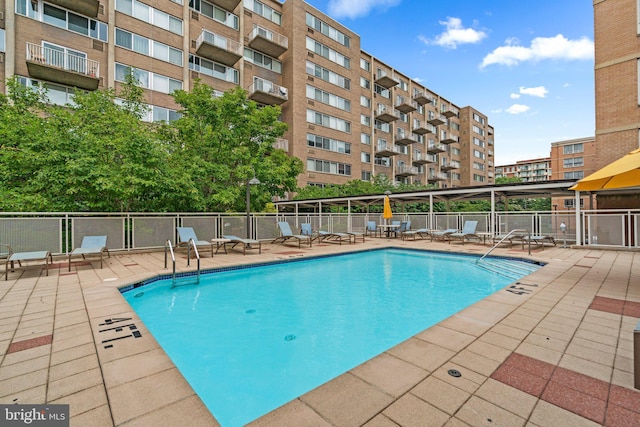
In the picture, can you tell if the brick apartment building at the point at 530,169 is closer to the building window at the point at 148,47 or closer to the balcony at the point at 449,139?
the balcony at the point at 449,139

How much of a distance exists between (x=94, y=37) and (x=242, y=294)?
824 inches

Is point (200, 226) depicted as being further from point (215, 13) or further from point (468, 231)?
point (215, 13)

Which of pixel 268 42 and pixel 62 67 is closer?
pixel 62 67

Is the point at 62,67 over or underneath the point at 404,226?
over

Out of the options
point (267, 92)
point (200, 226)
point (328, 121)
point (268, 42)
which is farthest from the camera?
point (328, 121)

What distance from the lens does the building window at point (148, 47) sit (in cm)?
1864

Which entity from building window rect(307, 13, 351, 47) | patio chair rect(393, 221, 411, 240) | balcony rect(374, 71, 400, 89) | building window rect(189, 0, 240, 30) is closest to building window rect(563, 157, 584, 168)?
balcony rect(374, 71, 400, 89)

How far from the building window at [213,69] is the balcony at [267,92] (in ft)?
5.39

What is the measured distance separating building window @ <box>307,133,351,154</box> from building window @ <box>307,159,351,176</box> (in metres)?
1.37

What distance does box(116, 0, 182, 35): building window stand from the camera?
61.5 feet

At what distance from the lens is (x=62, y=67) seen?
16.1 meters

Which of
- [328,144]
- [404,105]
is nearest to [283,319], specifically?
[328,144]

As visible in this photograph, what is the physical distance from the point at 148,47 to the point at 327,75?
623 inches

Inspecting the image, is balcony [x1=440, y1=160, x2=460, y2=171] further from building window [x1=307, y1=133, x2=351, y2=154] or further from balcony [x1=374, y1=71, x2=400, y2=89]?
building window [x1=307, y1=133, x2=351, y2=154]
